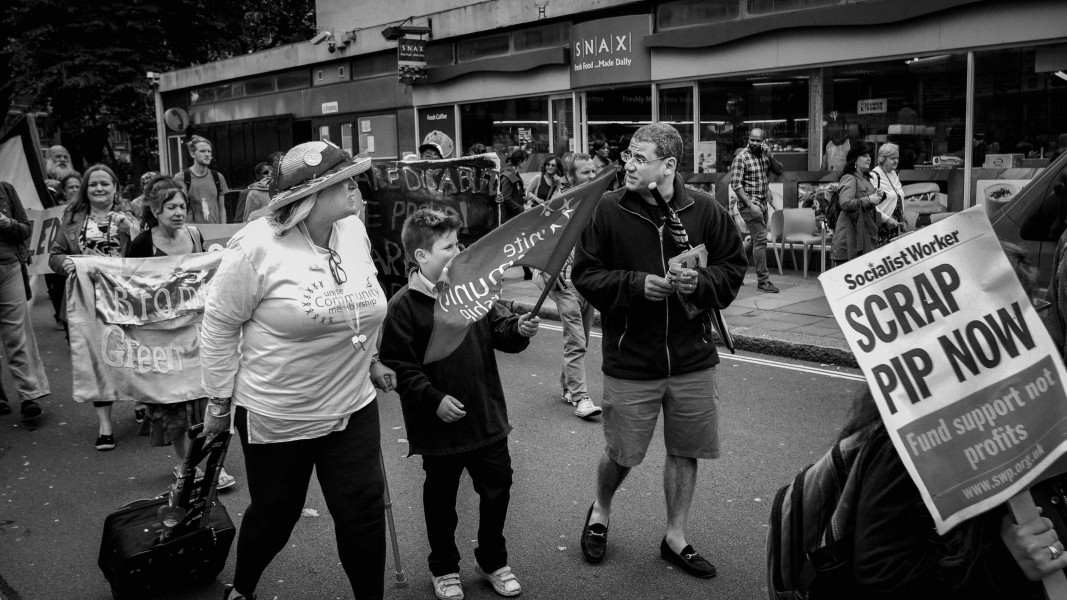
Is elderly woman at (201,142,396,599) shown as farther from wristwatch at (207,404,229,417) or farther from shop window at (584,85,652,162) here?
shop window at (584,85,652,162)

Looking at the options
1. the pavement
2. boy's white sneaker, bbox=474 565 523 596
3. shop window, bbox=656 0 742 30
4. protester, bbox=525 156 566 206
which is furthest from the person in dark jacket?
shop window, bbox=656 0 742 30

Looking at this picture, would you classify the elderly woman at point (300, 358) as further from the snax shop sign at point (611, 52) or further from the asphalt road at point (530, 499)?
the snax shop sign at point (611, 52)

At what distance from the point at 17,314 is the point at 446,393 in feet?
16.5

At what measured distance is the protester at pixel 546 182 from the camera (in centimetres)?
1019

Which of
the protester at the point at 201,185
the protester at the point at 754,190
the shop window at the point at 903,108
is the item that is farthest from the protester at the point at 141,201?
the shop window at the point at 903,108

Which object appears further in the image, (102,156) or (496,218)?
(102,156)

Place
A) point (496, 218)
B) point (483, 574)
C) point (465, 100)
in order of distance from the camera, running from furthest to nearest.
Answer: point (465, 100) → point (496, 218) → point (483, 574)

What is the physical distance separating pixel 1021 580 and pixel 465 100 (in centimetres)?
1866

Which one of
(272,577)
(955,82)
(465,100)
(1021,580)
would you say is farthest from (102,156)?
(1021,580)

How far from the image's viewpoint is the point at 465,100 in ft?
65.8

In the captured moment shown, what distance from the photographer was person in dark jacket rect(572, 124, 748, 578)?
4.10 metres

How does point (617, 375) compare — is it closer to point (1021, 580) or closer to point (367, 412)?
point (367, 412)

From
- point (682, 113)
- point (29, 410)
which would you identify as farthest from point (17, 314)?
point (682, 113)

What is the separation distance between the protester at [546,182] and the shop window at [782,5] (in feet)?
16.2
